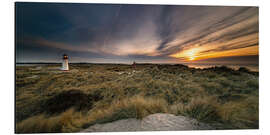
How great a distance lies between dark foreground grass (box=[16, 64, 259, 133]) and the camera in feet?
3.48

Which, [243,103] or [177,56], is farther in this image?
[177,56]

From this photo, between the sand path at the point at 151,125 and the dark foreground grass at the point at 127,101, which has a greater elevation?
the dark foreground grass at the point at 127,101

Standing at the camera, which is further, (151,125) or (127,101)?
(127,101)

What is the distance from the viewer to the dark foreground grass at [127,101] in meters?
1.06

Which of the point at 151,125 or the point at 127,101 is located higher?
the point at 127,101

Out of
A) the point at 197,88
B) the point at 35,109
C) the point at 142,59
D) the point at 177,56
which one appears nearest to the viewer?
the point at 35,109

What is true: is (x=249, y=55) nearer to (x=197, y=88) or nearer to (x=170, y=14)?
(x=197, y=88)

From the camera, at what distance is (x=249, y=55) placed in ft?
4.67

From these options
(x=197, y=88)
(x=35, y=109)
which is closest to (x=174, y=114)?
(x=197, y=88)

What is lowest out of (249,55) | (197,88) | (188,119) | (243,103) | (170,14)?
(188,119)

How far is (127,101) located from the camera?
1.34 m

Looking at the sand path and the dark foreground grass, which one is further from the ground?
the dark foreground grass

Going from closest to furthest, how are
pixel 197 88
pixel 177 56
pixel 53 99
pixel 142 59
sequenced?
pixel 53 99 → pixel 197 88 → pixel 177 56 → pixel 142 59
